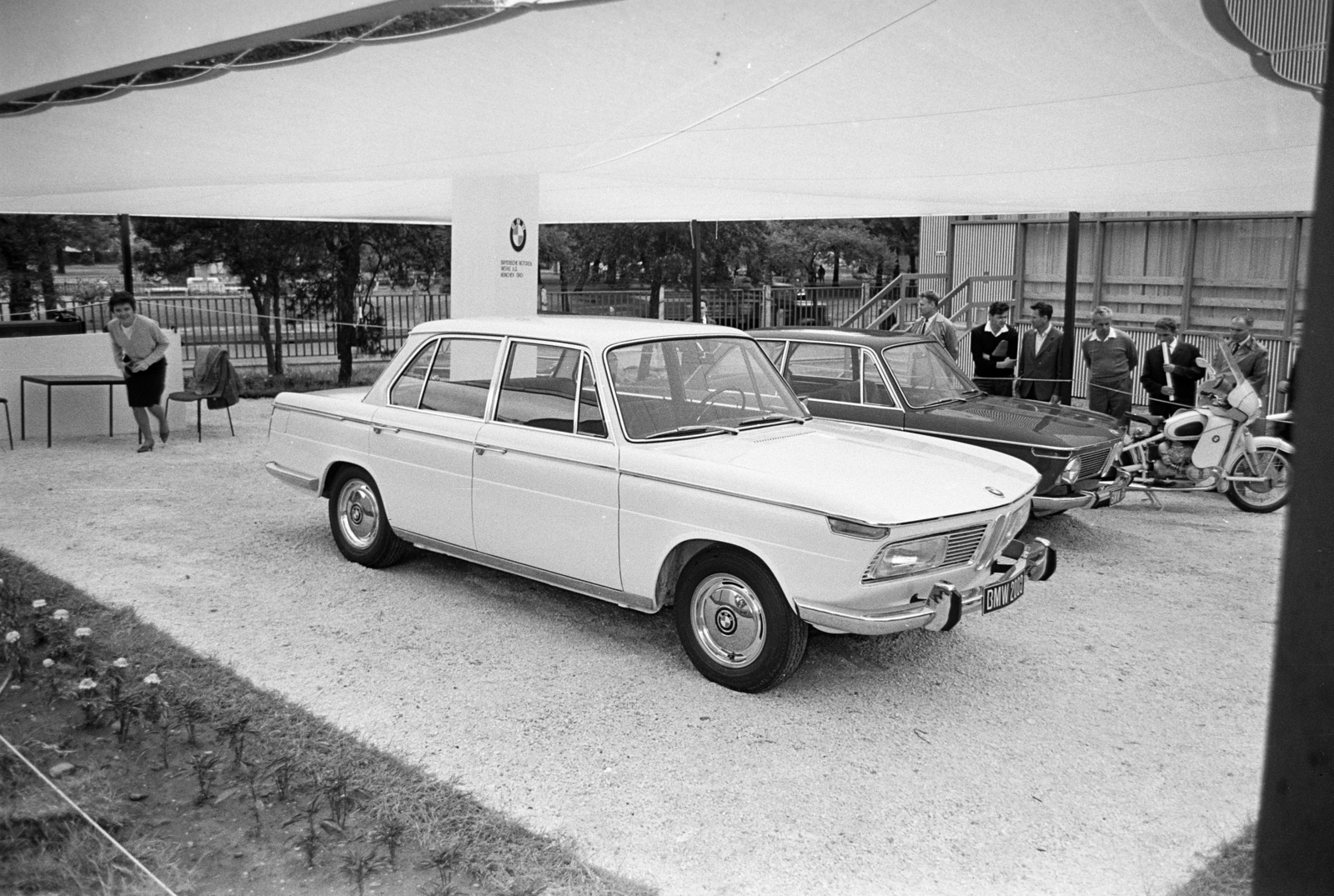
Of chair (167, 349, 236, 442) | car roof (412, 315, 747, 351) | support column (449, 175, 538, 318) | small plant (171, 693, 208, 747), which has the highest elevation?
support column (449, 175, 538, 318)

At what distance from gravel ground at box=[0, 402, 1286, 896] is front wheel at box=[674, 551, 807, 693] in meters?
0.16

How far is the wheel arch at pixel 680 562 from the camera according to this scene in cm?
565

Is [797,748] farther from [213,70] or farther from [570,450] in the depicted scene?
[213,70]

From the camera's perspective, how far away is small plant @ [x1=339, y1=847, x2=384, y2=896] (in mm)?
3922

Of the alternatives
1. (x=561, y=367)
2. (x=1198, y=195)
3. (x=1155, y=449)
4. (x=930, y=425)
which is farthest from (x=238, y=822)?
(x=1198, y=195)

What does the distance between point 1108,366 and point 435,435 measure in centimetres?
856

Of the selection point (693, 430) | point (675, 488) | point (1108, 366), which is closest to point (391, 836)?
point (675, 488)

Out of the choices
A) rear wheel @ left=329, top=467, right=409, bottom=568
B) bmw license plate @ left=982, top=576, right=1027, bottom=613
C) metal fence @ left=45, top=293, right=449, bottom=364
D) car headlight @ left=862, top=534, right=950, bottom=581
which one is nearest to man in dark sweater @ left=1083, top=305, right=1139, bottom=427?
bmw license plate @ left=982, top=576, right=1027, bottom=613

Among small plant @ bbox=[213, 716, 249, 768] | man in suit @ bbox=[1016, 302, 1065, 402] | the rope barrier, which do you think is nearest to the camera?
the rope barrier

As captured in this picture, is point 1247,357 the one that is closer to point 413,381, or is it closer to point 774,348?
point 774,348

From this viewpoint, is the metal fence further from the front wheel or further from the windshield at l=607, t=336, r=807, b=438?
the front wheel

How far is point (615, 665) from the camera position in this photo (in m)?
6.33

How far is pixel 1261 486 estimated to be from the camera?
10758 millimetres

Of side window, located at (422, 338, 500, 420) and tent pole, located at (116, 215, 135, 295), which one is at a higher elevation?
tent pole, located at (116, 215, 135, 295)
